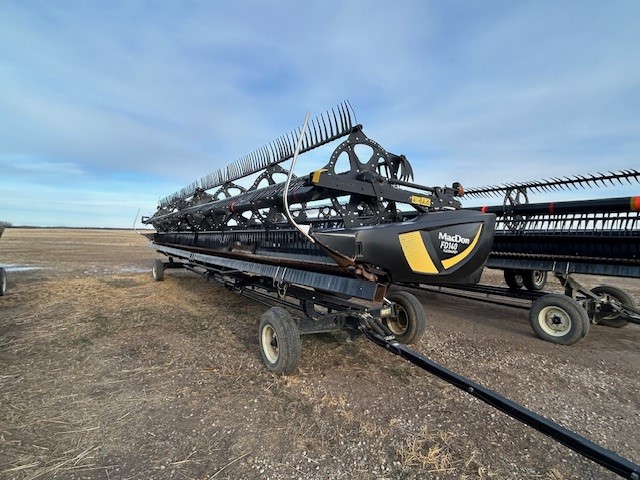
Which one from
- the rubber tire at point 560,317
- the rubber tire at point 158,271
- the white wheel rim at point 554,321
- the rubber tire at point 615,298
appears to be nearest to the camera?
the rubber tire at point 560,317

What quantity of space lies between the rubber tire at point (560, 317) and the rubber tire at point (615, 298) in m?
1.10

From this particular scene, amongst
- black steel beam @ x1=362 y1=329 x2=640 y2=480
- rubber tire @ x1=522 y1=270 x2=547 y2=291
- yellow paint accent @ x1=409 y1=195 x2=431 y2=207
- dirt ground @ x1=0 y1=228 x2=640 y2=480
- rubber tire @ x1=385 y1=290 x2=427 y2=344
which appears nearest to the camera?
black steel beam @ x1=362 y1=329 x2=640 y2=480

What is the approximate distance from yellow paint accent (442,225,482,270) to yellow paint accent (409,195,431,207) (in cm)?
69

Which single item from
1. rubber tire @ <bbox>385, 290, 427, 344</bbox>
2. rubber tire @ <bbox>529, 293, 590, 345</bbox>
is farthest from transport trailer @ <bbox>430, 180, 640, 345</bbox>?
rubber tire @ <bbox>385, 290, 427, 344</bbox>

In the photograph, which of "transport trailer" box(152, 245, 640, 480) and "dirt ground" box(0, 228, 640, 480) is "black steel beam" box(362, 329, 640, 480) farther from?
"dirt ground" box(0, 228, 640, 480)

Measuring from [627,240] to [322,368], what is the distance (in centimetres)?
461

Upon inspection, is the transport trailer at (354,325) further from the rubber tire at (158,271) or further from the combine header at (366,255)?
the rubber tire at (158,271)

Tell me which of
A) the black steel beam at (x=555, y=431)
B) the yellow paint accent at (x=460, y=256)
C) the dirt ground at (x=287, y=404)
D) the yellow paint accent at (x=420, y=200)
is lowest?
the dirt ground at (x=287, y=404)

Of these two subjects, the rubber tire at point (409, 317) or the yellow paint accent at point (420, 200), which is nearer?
the yellow paint accent at point (420, 200)

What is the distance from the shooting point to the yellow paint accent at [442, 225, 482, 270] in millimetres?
3119

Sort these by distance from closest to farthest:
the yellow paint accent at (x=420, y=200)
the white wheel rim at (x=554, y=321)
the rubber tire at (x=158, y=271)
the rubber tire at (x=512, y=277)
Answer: the yellow paint accent at (x=420, y=200) < the white wheel rim at (x=554, y=321) < the rubber tire at (x=512, y=277) < the rubber tire at (x=158, y=271)

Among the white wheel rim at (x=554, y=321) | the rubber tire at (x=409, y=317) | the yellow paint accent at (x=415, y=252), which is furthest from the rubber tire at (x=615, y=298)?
the yellow paint accent at (x=415, y=252)

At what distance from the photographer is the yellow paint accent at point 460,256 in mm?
3119

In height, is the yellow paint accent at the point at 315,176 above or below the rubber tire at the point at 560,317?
above
